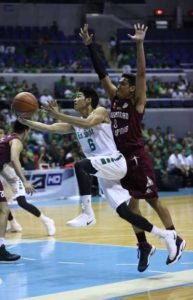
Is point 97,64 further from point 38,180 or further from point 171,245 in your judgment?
point 38,180

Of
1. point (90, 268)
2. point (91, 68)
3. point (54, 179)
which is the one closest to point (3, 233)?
point (90, 268)

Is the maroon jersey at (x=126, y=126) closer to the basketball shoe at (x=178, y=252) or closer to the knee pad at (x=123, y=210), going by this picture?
the knee pad at (x=123, y=210)

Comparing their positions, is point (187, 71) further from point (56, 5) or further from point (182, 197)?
point (182, 197)

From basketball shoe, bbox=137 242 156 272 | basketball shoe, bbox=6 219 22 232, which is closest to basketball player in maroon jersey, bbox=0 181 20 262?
basketball shoe, bbox=137 242 156 272

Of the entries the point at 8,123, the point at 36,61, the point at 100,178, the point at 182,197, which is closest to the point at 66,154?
the point at 8,123

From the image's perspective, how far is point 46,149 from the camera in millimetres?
20094

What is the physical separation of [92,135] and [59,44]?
22.1m

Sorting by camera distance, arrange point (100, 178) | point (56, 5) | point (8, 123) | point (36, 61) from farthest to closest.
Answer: point (56, 5) < point (36, 61) < point (8, 123) < point (100, 178)

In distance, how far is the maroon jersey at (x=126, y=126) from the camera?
280 inches

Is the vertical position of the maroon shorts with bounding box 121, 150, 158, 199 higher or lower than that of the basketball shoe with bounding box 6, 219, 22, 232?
higher

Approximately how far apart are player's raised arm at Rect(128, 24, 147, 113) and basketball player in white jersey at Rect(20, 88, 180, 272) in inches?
17.7

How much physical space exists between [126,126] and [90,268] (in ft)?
5.60

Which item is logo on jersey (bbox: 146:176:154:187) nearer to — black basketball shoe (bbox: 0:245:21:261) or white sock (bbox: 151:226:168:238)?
white sock (bbox: 151:226:168:238)

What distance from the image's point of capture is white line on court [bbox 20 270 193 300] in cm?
591
